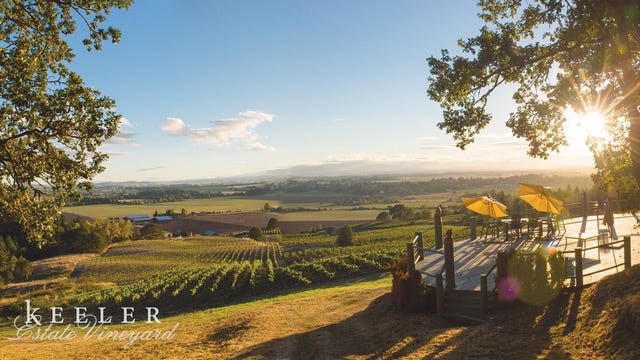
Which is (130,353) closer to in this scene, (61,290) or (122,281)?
(61,290)

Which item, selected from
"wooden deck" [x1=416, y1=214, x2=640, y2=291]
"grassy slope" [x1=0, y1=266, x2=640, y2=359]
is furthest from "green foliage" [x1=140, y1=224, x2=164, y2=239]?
"wooden deck" [x1=416, y1=214, x2=640, y2=291]

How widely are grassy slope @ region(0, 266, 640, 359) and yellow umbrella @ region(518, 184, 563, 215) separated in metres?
5.92

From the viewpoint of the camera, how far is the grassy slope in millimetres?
7688

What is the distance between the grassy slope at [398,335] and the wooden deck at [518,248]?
1.60 meters

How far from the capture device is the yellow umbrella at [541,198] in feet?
49.6

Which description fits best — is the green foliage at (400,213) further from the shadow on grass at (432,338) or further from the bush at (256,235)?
the shadow on grass at (432,338)

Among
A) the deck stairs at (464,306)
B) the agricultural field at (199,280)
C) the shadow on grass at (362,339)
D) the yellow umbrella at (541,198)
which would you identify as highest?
the yellow umbrella at (541,198)

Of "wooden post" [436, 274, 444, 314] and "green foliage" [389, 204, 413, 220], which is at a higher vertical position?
"wooden post" [436, 274, 444, 314]

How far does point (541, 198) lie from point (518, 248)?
2.04 metres

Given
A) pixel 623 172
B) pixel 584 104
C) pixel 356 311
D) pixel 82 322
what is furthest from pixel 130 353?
pixel 584 104

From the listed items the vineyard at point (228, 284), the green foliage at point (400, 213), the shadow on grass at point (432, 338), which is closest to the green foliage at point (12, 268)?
the vineyard at point (228, 284)

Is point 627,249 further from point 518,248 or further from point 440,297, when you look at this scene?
point 518,248

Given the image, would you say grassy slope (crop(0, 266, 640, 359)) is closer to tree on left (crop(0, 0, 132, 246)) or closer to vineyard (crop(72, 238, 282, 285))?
tree on left (crop(0, 0, 132, 246))

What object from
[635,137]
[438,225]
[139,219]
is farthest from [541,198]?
[139,219]
